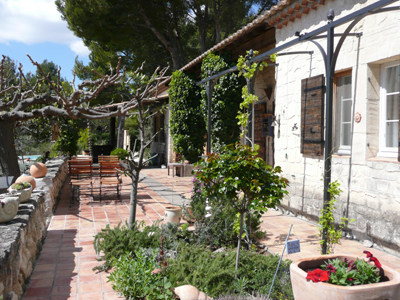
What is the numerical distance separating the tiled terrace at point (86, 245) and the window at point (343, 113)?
4.47ft

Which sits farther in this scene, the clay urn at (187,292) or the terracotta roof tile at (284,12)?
the terracotta roof tile at (284,12)

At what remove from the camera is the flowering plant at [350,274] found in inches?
86.1

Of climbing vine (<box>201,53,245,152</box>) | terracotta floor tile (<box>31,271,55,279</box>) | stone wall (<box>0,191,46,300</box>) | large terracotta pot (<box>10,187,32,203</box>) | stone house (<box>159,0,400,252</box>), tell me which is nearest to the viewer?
stone wall (<box>0,191,46,300</box>)

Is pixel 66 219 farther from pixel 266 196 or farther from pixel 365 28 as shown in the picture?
pixel 365 28

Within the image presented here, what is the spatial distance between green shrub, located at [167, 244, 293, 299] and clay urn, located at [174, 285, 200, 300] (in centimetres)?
17

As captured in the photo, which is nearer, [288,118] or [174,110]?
[288,118]

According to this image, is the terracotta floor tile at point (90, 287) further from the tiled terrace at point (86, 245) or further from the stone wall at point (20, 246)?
the stone wall at point (20, 246)

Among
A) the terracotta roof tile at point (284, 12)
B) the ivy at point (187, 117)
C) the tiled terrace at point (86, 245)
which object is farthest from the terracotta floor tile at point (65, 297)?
the ivy at point (187, 117)

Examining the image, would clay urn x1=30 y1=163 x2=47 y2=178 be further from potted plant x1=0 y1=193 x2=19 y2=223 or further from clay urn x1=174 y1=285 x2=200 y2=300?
clay urn x1=174 y1=285 x2=200 y2=300

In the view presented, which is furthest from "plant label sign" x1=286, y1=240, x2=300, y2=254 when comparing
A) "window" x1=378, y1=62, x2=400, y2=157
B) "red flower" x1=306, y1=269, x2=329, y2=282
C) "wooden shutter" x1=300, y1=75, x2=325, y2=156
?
"wooden shutter" x1=300, y1=75, x2=325, y2=156

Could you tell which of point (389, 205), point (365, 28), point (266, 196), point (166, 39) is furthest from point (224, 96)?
point (166, 39)

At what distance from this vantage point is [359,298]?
2072mm

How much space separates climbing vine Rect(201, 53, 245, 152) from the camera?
8.56 meters

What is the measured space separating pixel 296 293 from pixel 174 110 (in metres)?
9.51
